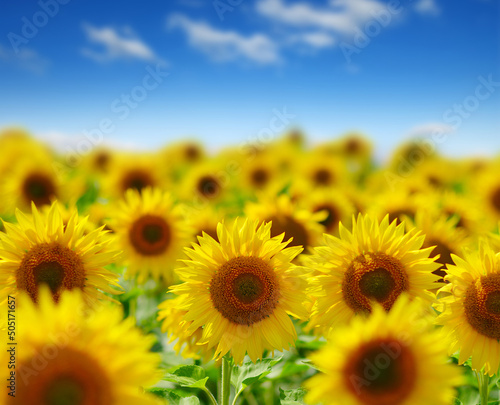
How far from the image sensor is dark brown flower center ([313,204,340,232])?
20.4 feet

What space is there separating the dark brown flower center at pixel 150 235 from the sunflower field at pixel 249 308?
0.01m

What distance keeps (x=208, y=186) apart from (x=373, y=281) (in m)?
6.14

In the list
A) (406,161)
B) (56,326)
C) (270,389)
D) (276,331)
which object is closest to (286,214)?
(270,389)

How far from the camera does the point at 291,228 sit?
470 cm

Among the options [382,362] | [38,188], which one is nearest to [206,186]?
[38,188]

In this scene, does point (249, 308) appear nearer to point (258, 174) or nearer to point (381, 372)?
point (381, 372)

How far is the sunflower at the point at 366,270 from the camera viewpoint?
2881mm

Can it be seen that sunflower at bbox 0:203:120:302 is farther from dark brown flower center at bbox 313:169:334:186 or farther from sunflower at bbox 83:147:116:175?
sunflower at bbox 83:147:116:175

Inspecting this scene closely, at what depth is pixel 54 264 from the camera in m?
3.02

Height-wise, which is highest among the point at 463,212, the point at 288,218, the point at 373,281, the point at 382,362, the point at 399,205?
the point at 399,205

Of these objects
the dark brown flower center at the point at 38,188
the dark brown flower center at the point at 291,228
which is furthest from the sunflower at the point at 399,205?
the dark brown flower center at the point at 38,188

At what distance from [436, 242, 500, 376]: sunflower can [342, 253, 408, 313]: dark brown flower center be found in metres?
0.27

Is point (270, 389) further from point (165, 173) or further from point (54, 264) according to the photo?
point (165, 173)

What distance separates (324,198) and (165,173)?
333 cm
